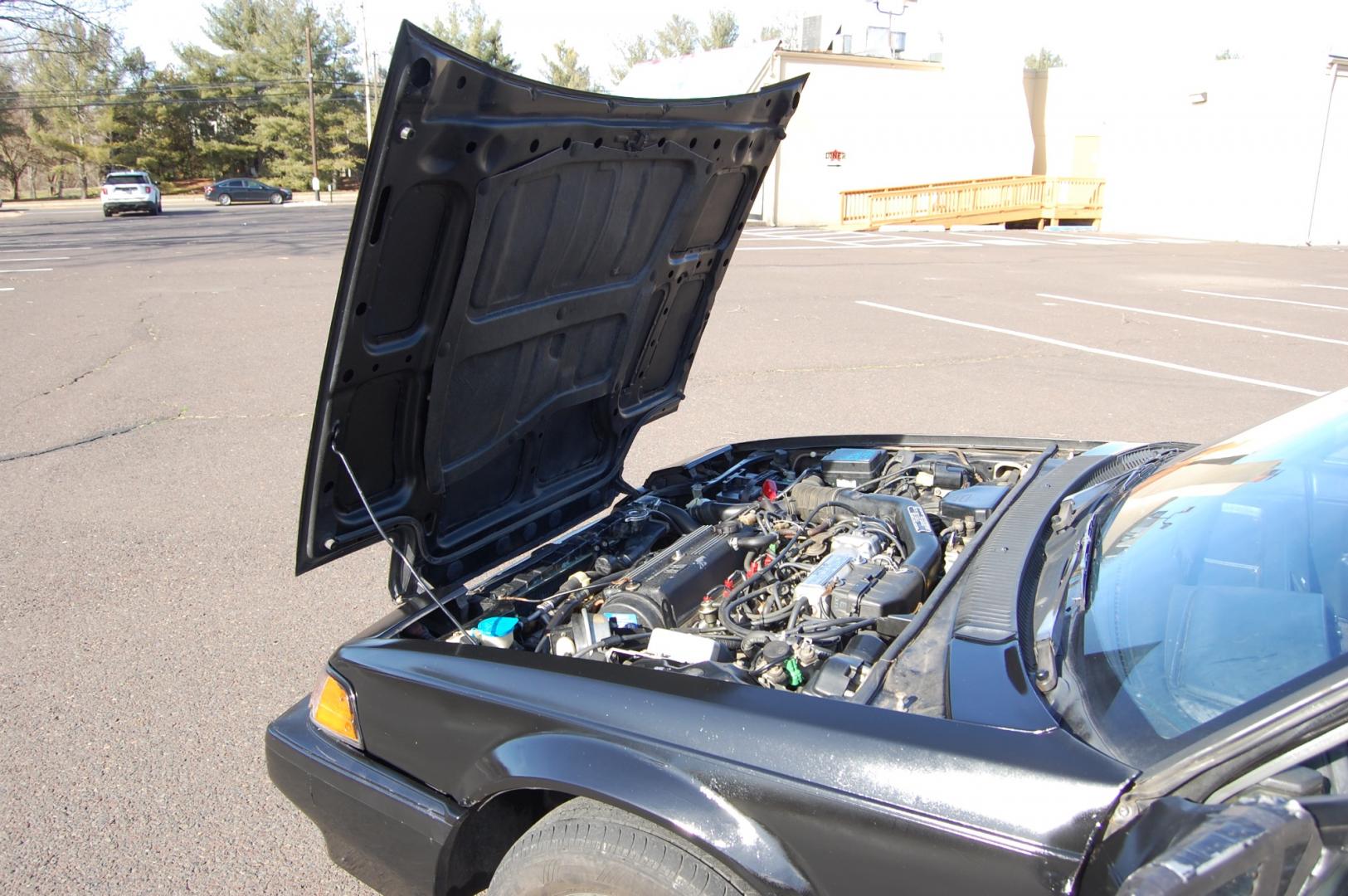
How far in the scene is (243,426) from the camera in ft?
21.9

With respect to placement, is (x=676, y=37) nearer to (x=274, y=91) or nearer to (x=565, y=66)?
(x=565, y=66)

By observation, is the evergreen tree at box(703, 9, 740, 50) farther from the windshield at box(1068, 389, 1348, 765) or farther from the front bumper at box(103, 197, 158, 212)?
the windshield at box(1068, 389, 1348, 765)

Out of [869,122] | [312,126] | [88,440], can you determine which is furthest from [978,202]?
[312,126]

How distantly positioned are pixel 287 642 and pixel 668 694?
7.83 feet

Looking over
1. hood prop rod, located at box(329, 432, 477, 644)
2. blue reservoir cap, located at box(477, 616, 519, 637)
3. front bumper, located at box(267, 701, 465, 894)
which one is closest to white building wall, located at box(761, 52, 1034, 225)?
hood prop rod, located at box(329, 432, 477, 644)

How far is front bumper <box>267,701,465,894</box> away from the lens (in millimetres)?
Answer: 1999


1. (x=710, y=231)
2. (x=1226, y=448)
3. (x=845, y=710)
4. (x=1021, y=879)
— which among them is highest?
(x=710, y=231)

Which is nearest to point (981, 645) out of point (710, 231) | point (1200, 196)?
point (710, 231)

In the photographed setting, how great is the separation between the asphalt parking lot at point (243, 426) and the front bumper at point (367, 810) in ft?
1.40

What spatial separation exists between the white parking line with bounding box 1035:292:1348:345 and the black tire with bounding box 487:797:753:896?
10.4 m

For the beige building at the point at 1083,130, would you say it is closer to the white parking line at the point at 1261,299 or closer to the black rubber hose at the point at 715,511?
the white parking line at the point at 1261,299

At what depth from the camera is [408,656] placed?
210cm

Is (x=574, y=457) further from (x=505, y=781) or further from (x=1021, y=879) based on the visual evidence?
(x=1021, y=879)

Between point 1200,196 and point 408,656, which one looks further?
point 1200,196
